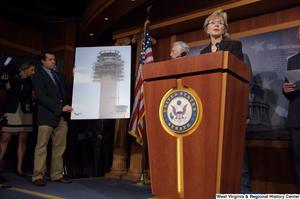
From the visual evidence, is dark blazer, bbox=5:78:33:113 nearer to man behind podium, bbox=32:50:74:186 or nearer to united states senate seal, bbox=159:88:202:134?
man behind podium, bbox=32:50:74:186

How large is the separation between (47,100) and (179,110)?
6.49 ft

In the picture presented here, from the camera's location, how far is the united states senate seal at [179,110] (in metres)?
1.35

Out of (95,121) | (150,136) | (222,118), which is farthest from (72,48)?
(222,118)

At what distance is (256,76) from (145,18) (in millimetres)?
1947

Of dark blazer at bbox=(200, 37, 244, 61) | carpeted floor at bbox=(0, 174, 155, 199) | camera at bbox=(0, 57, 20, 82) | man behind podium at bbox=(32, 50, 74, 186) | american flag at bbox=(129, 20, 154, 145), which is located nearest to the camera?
dark blazer at bbox=(200, 37, 244, 61)

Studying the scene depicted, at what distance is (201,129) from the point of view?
132cm

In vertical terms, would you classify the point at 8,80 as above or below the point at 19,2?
below

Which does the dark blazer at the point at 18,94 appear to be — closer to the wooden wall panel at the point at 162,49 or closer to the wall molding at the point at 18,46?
the wall molding at the point at 18,46

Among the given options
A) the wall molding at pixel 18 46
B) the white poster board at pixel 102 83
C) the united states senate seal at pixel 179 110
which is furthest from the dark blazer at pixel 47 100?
the wall molding at pixel 18 46

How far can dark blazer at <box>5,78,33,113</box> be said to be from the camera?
342cm

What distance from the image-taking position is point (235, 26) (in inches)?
137

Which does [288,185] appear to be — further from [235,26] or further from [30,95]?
[30,95]

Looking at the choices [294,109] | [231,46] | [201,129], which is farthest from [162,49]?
[201,129]

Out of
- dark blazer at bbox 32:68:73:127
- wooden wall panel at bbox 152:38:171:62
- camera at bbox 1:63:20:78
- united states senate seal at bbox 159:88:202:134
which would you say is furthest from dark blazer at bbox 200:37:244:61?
camera at bbox 1:63:20:78
